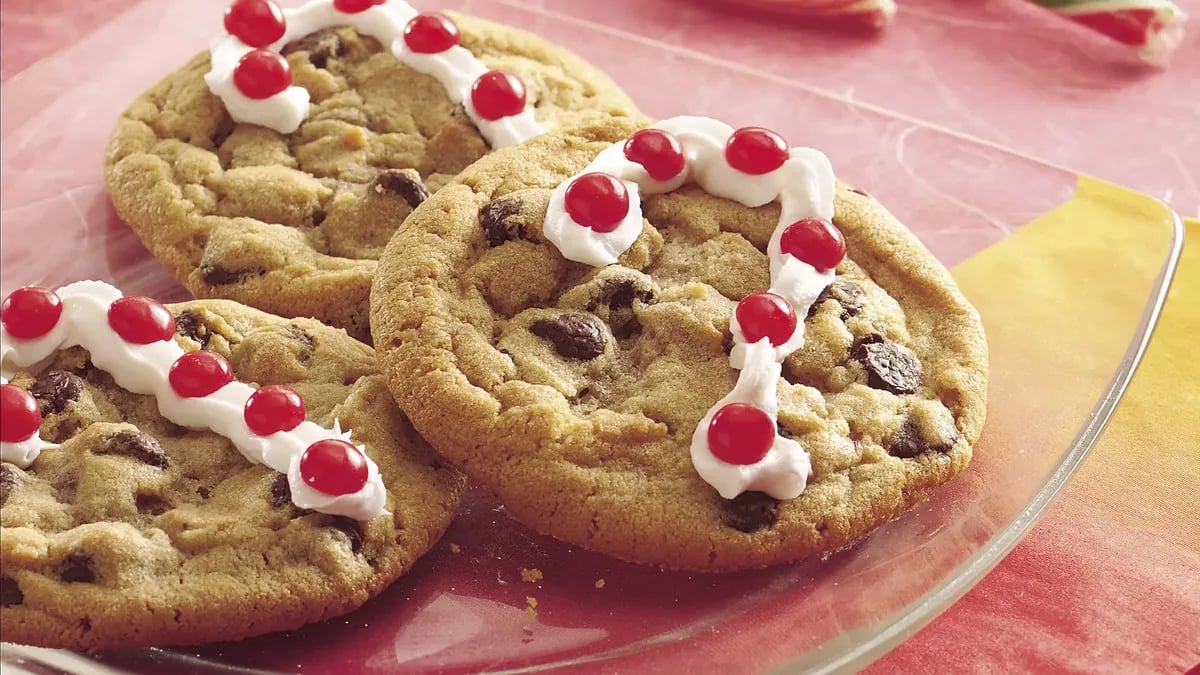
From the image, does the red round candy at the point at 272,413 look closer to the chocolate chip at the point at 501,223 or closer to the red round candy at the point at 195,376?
the red round candy at the point at 195,376

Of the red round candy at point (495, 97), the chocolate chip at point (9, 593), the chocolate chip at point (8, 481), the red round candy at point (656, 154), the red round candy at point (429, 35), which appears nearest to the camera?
the chocolate chip at point (9, 593)

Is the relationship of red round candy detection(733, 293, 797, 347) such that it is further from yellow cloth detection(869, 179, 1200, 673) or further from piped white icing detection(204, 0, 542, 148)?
piped white icing detection(204, 0, 542, 148)

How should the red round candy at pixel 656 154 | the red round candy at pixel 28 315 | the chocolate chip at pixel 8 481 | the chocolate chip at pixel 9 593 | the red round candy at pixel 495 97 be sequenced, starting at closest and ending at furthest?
the chocolate chip at pixel 9 593 < the chocolate chip at pixel 8 481 < the red round candy at pixel 28 315 < the red round candy at pixel 656 154 < the red round candy at pixel 495 97

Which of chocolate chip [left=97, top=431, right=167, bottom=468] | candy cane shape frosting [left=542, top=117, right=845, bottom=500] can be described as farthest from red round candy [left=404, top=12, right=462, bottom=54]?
chocolate chip [left=97, top=431, right=167, bottom=468]

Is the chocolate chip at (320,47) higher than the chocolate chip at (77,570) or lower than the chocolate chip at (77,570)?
higher

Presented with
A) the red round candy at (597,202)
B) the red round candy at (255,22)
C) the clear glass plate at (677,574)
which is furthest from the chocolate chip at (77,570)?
the red round candy at (255,22)

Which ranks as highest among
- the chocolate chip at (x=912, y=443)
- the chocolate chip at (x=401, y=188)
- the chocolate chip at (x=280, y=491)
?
the chocolate chip at (x=401, y=188)

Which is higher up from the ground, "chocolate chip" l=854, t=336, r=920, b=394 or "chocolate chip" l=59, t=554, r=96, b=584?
"chocolate chip" l=854, t=336, r=920, b=394
